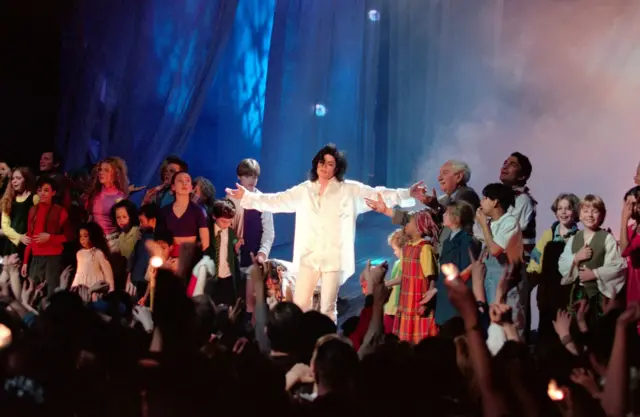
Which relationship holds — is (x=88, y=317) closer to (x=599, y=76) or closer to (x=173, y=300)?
(x=173, y=300)

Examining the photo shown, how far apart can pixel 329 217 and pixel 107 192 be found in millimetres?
1646

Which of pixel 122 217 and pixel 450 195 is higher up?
pixel 450 195

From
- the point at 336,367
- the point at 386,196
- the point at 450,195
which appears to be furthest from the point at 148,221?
the point at 336,367

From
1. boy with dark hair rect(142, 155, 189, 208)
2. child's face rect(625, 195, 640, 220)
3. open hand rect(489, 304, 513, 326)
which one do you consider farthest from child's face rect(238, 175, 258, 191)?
open hand rect(489, 304, 513, 326)

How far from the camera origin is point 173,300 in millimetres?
2840

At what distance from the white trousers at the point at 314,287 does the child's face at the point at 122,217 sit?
1236mm

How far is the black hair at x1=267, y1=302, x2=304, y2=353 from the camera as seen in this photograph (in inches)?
131

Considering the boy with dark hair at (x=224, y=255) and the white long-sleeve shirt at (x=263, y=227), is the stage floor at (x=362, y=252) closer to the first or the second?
the white long-sleeve shirt at (x=263, y=227)

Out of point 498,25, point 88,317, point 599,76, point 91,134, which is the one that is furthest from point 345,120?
point 88,317

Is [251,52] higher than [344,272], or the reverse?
[251,52]

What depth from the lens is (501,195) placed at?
16.8 feet

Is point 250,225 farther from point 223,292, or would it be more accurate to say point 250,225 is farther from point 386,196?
point 386,196

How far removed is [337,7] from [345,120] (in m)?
1.62

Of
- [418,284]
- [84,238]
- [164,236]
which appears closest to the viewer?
[418,284]
